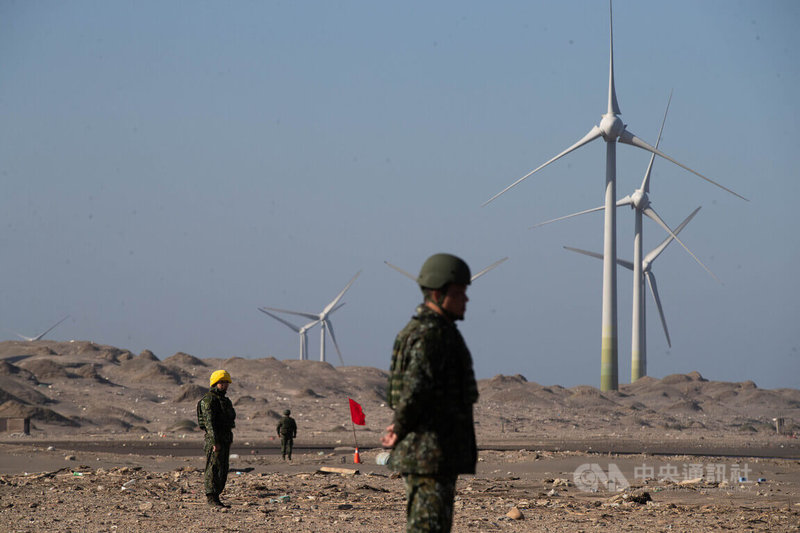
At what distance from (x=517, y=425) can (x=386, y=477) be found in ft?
149

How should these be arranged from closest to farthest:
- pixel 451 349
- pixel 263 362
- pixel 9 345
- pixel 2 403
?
pixel 451 349
pixel 2 403
pixel 263 362
pixel 9 345

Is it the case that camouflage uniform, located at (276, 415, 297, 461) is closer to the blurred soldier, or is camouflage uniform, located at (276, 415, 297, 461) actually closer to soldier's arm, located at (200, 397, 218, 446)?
soldier's arm, located at (200, 397, 218, 446)

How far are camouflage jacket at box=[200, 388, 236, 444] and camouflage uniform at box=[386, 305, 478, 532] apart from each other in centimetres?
754

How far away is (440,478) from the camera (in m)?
6.46

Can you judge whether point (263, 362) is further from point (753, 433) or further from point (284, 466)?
point (284, 466)

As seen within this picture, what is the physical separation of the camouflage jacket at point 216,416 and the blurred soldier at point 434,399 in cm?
754

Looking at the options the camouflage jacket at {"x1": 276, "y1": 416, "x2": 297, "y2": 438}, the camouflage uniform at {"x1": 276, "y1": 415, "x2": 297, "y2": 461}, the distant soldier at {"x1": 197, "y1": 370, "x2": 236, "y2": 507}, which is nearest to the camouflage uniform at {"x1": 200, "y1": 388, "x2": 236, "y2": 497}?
the distant soldier at {"x1": 197, "y1": 370, "x2": 236, "y2": 507}

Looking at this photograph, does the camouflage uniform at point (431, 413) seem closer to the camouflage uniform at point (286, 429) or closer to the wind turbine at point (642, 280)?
the camouflage uniform at point (286, 429)

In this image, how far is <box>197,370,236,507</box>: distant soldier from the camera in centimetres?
1376

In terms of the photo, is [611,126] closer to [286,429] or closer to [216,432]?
[286,429]

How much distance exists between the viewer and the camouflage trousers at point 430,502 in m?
6.45

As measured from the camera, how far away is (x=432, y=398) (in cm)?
638

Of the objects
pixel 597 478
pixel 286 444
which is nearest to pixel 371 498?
pixel 597 478

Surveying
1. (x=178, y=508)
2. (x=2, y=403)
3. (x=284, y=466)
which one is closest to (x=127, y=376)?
(x=2, y=403)
